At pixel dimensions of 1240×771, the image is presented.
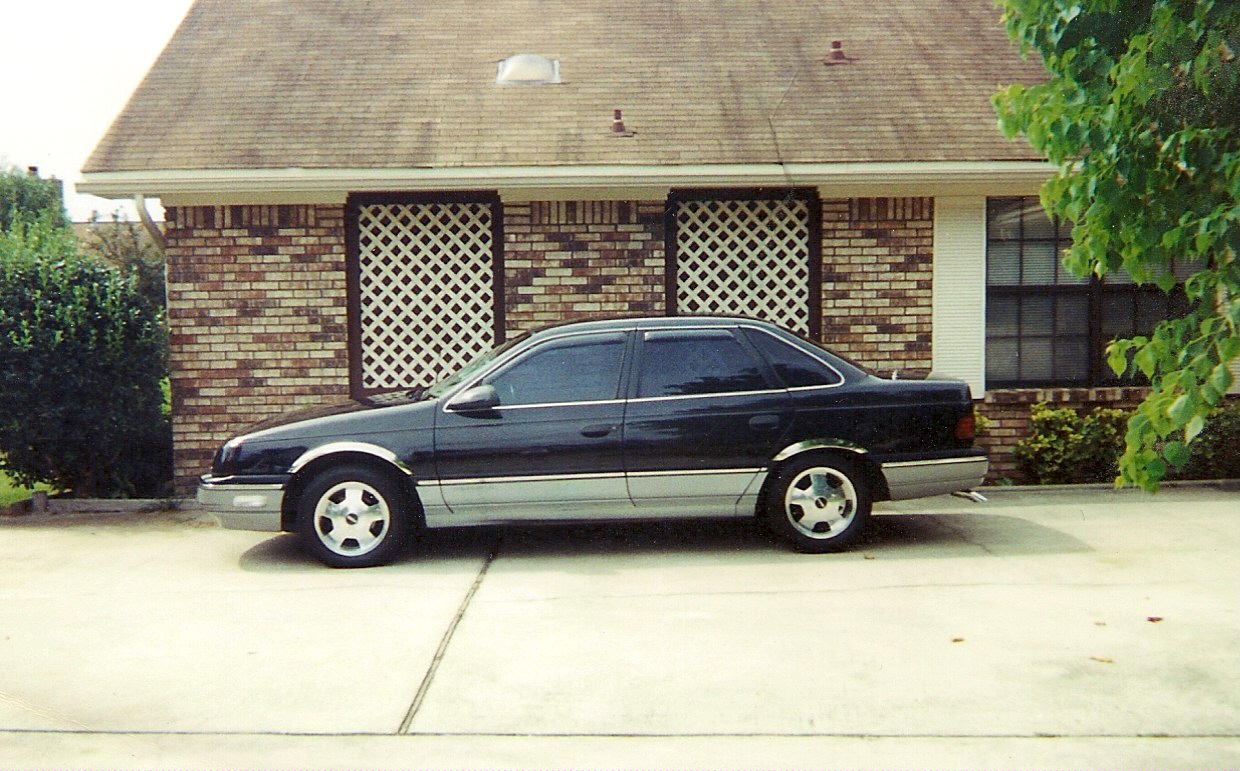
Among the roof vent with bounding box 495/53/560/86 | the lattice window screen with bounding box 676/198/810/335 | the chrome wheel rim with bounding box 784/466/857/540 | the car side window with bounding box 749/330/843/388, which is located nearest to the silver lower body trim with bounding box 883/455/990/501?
the chrome wheel rim with bounding box 784/466/857/540

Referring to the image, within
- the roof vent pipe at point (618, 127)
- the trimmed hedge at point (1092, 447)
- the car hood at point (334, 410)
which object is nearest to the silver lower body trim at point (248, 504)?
the car hood at point (334, 410)

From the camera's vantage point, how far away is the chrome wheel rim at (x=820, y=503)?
7.54m

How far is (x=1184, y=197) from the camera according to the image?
3.44m

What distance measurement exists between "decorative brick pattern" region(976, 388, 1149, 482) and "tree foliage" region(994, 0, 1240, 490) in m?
6.75

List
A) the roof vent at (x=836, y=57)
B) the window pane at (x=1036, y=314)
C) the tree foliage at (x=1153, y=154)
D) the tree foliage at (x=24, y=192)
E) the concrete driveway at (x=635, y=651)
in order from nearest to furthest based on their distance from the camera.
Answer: the tree foliage at (x=1153, y=154) → the concrete driveway at (x=635, y=651) → the window pane at (x=1036, y=314) → the roof vent at (x=836, y=57) → the tree foliage at (x=24, y=192)

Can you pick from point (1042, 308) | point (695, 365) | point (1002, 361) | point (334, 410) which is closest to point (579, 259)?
point (695, 365)

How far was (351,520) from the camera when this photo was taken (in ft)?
24.1

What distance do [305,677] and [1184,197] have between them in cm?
406

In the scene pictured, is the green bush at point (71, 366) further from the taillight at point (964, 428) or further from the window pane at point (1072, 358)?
the window pane at point (1072, 358)

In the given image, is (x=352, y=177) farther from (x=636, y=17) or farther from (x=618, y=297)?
(x=636, y=17)

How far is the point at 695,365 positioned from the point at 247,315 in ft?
14.4

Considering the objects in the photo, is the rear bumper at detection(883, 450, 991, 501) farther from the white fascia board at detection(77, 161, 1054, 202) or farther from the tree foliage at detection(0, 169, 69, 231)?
the tree foliage at detection(0, 169, 69, 231)

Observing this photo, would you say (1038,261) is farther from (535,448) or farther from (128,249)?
(128,249)

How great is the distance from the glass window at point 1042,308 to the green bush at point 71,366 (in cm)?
742
